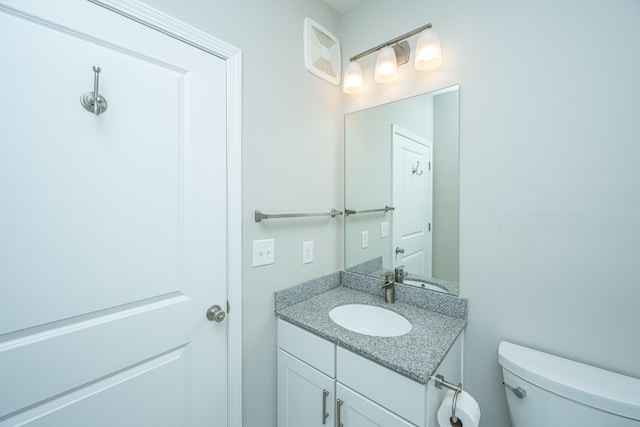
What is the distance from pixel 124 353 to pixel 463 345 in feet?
4.63

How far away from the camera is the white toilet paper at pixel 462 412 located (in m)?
0.80

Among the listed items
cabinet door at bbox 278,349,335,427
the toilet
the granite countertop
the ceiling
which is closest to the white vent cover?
the ceiling

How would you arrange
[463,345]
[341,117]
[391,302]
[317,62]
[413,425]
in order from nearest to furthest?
[413,425] → [463,345] → [391,302] → [317,62] → [341,117]

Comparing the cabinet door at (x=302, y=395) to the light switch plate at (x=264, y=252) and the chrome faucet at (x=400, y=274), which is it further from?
the chrome faucet at (x=400, y=274)

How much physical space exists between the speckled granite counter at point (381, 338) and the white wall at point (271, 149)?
11 cm

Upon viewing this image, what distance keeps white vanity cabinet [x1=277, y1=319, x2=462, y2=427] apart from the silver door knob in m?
0.33

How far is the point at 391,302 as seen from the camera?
1398 millimetres

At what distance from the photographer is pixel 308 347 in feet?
3.76

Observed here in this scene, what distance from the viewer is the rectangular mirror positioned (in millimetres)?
1276

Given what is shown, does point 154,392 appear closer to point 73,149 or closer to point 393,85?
point 73,149

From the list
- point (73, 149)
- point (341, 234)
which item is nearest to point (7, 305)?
point (73, 149)

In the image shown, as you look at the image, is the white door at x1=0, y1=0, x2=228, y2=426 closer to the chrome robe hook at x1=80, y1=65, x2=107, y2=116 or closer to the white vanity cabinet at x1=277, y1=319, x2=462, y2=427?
the chrome robe hook at x1=80, y1=65, x2=107, y2=116

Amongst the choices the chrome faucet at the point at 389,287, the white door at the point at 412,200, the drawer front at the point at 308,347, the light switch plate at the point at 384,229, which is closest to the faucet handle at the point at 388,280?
the chrome faucet at the point at 389,287

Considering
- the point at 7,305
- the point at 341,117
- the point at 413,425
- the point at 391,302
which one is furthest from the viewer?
the point at 341,117
